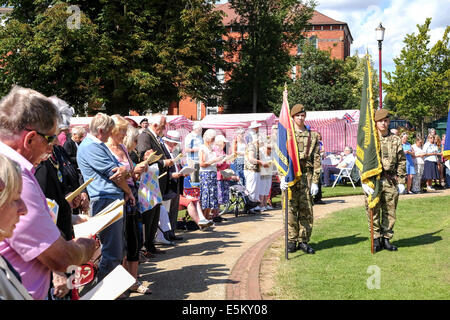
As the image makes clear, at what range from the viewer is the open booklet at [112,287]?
2.30 m

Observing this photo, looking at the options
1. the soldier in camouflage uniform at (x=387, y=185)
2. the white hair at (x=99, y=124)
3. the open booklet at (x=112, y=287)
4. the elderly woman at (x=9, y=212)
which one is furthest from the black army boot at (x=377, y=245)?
the elderly woman at (x=9, y=212)

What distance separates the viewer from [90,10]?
94.7 feet

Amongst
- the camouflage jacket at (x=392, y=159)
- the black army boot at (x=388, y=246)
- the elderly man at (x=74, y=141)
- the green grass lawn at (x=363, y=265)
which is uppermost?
the elderly man at (x=74, y=141)

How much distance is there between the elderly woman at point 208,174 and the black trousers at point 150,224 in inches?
110

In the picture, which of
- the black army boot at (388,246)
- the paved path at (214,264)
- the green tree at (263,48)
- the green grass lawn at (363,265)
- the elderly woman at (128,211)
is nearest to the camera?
the elderly woman at (128,211)

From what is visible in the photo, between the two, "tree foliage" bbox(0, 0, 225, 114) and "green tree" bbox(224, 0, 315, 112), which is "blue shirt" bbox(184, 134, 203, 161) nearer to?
"tree foliage" bbox(0, 0, 225, 114)

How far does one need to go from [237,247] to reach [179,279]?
217 cm

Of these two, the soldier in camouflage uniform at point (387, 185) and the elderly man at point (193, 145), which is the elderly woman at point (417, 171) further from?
the soldier in camouflage uniform at point (387, 185)

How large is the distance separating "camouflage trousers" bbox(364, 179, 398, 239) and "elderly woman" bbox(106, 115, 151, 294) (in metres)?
3.97

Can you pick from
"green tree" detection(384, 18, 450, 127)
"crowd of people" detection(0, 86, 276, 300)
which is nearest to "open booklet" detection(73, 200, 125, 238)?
"crowd of people" detection(0, 86, 276, 300)

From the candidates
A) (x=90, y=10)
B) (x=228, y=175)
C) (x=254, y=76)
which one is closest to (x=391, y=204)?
(x=228, y=175)

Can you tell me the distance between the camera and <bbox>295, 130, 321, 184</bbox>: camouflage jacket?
734 centimetres

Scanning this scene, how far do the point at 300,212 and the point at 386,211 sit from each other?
140cm

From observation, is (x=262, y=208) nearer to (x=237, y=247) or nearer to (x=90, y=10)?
(x=237, y=247)
